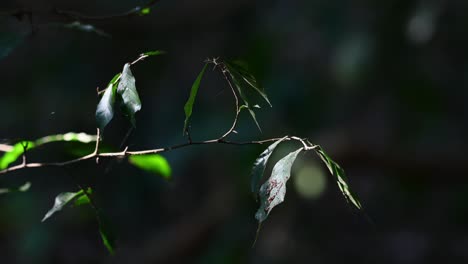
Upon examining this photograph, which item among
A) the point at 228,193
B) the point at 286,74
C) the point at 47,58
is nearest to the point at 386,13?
the point at 286,74

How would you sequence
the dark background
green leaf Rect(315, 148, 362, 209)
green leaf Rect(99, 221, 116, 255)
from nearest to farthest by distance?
green leaf Rect(315, 148, 362, 209) → green leaf Rect(99, 221, 116, 255) → the dark background

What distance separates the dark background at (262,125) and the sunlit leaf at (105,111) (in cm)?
135

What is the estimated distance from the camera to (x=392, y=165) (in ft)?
7.48

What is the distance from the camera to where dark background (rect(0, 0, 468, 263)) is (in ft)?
7.12

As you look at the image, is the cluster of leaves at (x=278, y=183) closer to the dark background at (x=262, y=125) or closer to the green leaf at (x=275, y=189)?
the green leaf at (x=275, y=189)

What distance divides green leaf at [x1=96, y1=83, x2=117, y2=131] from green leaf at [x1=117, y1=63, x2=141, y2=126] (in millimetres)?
12

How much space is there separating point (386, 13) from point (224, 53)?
0.79 m

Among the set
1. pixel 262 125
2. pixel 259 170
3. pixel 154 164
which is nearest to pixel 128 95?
pixel 259 170

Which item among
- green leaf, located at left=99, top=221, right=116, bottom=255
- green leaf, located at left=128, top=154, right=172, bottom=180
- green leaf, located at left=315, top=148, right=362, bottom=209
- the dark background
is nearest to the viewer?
green leaf, located at left=315, top=148, right=362, bottom=209

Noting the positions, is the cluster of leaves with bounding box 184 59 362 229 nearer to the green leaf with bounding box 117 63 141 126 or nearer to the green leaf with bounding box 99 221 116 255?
the green leaf with bounding box 117 63 141 126

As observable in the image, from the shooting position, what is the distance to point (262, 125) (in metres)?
2.19

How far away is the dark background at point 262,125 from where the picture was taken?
7.12 ft

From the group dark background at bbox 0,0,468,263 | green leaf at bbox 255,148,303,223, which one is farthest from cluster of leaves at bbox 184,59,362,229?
dark background at bbox 0,0,468,263

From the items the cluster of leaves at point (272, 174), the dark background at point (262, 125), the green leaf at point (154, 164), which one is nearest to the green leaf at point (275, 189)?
the cluster of leaves at point (272, 174)
